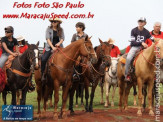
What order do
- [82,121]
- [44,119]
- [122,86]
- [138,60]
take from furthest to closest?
[122,86] < [138,60] < [44,119] < [82,121]

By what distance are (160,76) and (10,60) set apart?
5.70 m

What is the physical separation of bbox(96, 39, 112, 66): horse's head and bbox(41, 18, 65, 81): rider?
4.93 ft

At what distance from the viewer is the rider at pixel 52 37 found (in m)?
12.3

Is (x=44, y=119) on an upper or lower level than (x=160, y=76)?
lower

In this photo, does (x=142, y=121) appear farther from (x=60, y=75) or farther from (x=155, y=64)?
(x=60, y=75)

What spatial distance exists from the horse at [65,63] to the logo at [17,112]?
891mm

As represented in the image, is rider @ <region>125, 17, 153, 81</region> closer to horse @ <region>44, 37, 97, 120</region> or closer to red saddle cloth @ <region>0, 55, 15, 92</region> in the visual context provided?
horse @ <region>44, 37, 97, 120</region>

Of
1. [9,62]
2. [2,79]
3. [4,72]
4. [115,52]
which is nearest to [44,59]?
[9,62]

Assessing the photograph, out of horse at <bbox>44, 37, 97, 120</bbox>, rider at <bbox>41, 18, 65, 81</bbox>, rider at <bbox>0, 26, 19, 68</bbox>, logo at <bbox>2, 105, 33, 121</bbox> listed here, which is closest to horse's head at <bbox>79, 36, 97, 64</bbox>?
horse at <bbox>44, 37, 97, 120</bbox>

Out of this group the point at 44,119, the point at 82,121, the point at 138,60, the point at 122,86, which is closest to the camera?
the point at 82,121

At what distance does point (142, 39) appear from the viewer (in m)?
13.4

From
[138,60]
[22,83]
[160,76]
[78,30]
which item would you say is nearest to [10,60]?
[22,83]

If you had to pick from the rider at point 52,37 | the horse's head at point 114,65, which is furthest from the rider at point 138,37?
the horse's head at point 114,65

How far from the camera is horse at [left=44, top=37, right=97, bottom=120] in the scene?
38.5 feet
